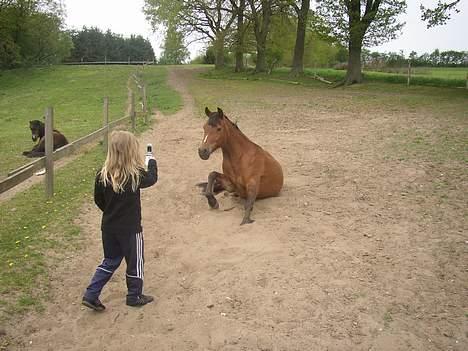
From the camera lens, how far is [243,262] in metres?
4.97

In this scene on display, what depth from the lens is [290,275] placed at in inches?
183

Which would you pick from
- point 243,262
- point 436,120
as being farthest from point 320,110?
point 243,262

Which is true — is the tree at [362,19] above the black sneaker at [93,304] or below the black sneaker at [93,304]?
above

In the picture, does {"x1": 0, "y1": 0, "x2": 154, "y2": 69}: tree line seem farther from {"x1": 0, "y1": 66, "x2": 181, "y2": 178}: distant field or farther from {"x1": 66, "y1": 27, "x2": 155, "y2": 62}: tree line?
{"x1": 66, "y1": 27, "x2": 155, "y2": 62}: tree line

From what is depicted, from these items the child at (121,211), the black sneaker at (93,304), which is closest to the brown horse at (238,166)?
the child at (121,211)

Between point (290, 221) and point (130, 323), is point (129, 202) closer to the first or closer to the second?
point (130, 323)

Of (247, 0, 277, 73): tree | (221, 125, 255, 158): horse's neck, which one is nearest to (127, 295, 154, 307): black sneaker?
(221, 125, 255, 158): horse's neck

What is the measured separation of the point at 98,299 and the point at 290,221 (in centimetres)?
287

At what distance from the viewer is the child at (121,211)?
4066 millimetres

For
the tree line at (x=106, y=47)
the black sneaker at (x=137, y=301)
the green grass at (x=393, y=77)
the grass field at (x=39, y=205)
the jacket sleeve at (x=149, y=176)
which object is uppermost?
the tree line at (x=106, y=47)

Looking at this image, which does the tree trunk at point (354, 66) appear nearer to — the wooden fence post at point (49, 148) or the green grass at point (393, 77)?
the green grass at point (393, 77)

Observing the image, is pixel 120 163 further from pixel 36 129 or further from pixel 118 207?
pixel 36 129

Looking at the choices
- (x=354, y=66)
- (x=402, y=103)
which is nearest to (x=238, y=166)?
(x=402, y=103)

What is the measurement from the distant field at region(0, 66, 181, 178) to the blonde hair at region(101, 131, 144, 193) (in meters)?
6.47
